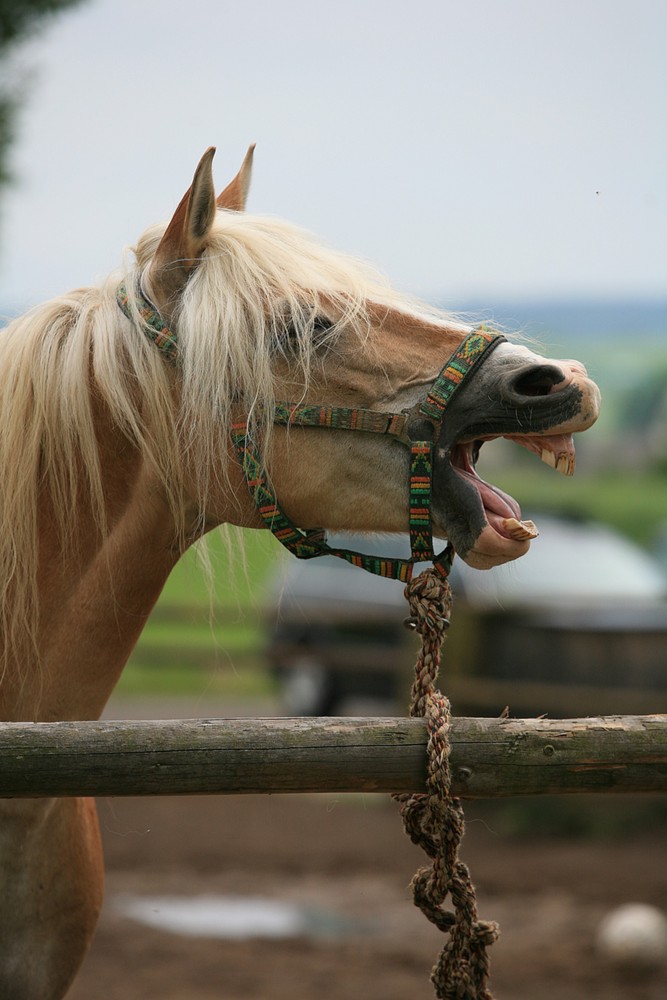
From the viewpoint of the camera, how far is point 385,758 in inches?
72.4

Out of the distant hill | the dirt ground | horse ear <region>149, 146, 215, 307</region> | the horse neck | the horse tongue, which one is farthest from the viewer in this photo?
the distant hill

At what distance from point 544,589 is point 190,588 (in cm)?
607

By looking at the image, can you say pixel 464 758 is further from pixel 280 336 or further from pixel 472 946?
pixel 280 336

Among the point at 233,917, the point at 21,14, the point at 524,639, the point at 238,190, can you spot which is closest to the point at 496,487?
the point at 238,190

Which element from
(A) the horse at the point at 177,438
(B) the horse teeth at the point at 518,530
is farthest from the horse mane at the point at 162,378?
(B) the horse teeth at the point at 518,530

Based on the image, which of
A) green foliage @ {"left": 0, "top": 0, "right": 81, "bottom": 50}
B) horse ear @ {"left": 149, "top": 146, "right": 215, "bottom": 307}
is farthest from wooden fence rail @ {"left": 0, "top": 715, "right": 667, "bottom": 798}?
green foliage @ {"left": 0, "top": 0, "right": 81, "bottom": 50}

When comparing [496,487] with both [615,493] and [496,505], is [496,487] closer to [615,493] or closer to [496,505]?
[496,505]

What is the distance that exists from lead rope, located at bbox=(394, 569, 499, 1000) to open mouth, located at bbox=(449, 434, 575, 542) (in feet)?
0.54

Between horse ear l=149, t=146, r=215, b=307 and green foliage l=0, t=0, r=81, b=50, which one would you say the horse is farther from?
green foliage l=0, t=0, r=81, b=50

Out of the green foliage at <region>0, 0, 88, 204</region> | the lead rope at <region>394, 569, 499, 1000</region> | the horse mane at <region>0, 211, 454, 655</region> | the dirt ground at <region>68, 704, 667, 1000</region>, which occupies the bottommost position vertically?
the dirt ground at <region>68, 704, 667, 1000</region>

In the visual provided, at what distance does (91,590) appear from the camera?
2.15 metres

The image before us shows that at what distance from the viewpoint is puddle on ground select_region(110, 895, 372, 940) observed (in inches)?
211

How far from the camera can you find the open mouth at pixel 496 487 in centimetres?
193

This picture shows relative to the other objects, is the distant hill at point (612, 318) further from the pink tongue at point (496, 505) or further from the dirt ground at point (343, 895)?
the pink tongue at point (496, 505)
